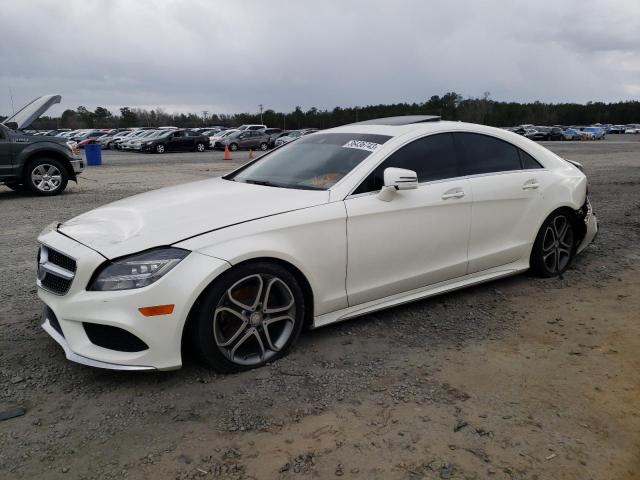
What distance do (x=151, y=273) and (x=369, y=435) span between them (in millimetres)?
1433

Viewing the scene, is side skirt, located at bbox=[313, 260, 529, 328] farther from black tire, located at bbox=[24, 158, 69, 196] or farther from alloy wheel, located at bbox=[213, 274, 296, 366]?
black tire, located at bbox=[24, 158, 69, 196]

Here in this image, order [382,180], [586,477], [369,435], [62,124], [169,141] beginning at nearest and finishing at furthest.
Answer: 1. [586,477]
2. [369,435]
3. [382,180]
4. [169,141]
5. [62,124]

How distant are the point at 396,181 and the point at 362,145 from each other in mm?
539

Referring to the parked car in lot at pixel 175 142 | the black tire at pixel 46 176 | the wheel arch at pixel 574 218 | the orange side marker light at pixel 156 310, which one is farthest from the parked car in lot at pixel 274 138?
the orange side marker light at pixel 156 310

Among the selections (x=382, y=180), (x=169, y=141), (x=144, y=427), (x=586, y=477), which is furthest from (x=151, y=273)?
(x=169, y=141)

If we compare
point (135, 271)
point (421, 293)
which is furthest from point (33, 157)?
point (421, 293)

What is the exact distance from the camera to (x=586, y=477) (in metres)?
2.35

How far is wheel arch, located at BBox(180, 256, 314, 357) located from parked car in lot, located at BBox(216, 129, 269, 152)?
34026 mm

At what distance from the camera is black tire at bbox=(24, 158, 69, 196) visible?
11008 millimetres

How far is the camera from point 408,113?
9088cm

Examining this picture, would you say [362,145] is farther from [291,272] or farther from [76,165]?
[76,165]

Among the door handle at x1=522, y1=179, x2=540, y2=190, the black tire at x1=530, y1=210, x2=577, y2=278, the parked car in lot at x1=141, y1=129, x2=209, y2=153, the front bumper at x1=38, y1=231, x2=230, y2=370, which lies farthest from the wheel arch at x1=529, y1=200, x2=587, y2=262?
the parked car in lot at x1=141, y1=129, x2=209, y2=153

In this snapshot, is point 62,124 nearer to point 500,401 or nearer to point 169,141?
point 169,141

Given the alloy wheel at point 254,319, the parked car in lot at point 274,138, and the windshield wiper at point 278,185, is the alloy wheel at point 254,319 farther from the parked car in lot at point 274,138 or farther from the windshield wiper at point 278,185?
the parked car in lot at point 274,138
